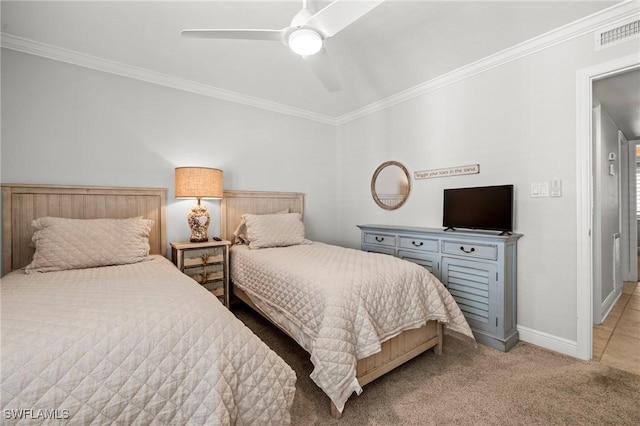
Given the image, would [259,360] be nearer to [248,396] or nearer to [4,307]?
[248,396]

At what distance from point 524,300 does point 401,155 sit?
1.88 metres

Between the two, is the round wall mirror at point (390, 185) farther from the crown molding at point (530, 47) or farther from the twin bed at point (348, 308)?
the twin bed at point (348, 308)

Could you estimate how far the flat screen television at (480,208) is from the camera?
7.55 ft

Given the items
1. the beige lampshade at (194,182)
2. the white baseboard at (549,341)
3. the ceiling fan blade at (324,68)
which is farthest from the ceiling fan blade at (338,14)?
the white baseboard at (549,341)

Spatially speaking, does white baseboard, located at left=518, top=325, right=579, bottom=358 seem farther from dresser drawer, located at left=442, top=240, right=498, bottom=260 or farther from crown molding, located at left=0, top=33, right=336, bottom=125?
crown molding, located at left=0, top=33, right=336, bottom=125

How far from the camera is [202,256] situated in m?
2.68

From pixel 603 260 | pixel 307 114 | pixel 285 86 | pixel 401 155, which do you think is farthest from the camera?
pixel 307 114

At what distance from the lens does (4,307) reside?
1156 mm

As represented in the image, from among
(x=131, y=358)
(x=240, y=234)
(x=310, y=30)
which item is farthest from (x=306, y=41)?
(x=240, y=234)

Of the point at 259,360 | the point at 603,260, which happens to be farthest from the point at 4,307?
the point at 603,260

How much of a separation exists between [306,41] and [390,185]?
7.37 ft

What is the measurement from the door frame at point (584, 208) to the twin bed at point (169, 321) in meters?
0.89

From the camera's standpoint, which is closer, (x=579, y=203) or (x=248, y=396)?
(x=248, y=396)

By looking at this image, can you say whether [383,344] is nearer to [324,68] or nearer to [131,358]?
[131,358]
